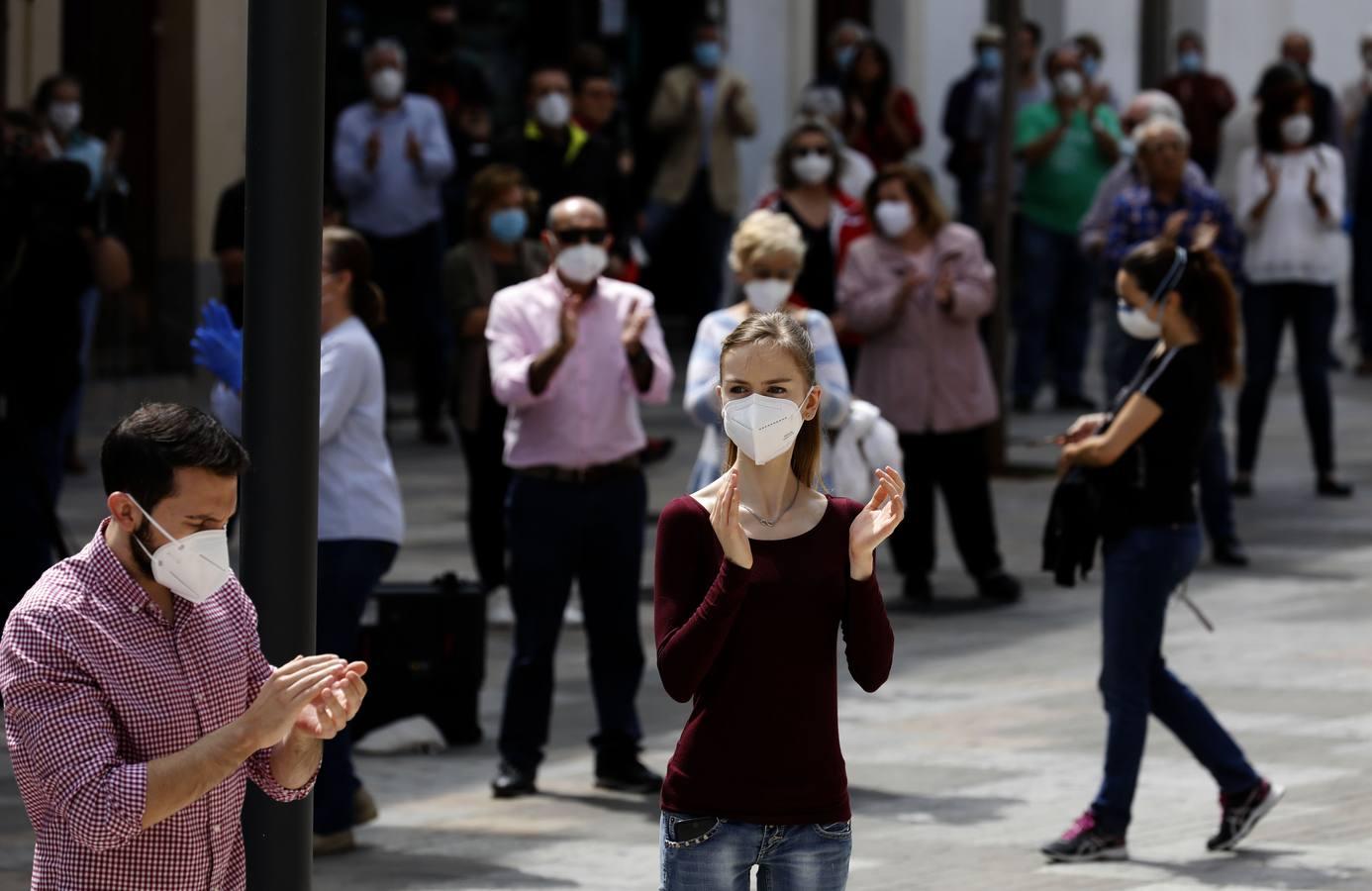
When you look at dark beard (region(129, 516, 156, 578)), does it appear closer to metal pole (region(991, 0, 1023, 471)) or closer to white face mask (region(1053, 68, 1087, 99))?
metal pole (region(991, 0, 1023, 471))

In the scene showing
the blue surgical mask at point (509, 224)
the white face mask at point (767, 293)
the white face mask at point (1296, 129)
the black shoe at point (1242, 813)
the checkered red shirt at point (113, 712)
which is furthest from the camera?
the white face mask at point (1296, 129)

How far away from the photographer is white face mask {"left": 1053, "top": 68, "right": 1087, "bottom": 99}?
1855 centimetres

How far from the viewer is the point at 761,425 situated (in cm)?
505

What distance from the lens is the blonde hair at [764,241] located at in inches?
365

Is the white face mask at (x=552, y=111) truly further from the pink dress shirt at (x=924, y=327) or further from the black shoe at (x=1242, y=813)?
the black shoe at (x=1242, y=813)

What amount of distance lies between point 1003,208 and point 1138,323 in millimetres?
7340

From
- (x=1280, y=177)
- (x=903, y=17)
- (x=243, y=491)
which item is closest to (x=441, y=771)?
(x=243, y=491)

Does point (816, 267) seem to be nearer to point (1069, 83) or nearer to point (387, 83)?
point (387, 83)

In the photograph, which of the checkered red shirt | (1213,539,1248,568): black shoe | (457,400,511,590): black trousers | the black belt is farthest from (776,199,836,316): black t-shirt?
the checkered red shirt

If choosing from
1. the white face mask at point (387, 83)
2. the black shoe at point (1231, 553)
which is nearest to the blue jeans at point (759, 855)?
the black shoe at point (1231, 553)

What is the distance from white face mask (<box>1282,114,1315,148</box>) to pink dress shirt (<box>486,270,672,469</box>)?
6.82 meters

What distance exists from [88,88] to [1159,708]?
39.2ft

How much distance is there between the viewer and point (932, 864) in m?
7.87

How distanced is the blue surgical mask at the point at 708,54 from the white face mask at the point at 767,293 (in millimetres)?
9845
